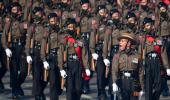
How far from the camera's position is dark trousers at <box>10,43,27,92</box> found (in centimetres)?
2212

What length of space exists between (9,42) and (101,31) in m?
2.70

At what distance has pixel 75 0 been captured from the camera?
1088 inches

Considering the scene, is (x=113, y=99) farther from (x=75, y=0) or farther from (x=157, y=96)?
(x=75, y=0)

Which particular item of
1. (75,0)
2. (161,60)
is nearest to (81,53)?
(161,60)

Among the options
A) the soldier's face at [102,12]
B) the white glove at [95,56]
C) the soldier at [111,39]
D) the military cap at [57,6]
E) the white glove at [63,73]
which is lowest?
the white glove at [63,73]

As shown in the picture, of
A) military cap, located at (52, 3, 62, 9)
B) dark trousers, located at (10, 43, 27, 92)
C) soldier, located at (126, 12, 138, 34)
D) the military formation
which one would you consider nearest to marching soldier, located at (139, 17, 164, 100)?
the military formation

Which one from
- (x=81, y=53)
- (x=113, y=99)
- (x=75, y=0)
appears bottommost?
(x=113, y=99)

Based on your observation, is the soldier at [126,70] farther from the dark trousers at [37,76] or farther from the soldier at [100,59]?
the soldier at [100,59]

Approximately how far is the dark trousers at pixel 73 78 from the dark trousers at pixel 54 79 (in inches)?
22.4

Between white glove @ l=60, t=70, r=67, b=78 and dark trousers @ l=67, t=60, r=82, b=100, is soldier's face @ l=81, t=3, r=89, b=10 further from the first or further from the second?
white glove @ l=60, t=70, r=67, b=78

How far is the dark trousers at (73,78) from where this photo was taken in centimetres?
1969

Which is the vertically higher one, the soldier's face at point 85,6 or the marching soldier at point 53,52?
the soldier's face at point 85,6

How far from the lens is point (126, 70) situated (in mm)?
18469

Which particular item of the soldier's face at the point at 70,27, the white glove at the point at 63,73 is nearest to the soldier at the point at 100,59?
the soldier's face at the point at 70,27
